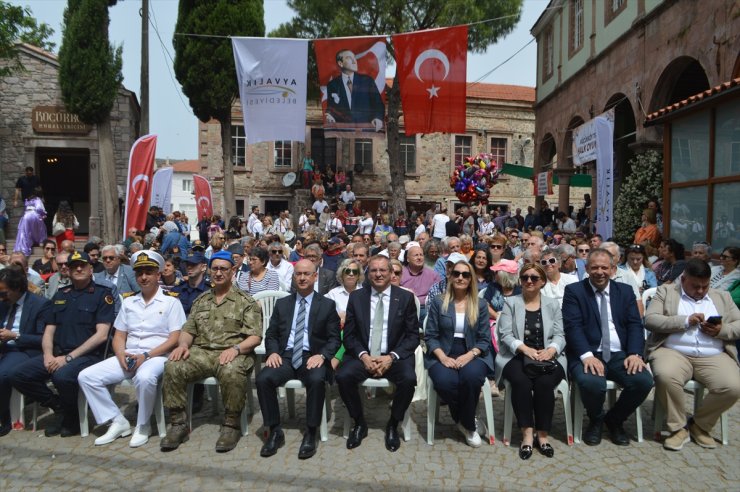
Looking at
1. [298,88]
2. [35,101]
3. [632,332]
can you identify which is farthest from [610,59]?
[35,101]

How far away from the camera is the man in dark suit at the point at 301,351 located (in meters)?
4.30

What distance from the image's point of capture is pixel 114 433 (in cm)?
442

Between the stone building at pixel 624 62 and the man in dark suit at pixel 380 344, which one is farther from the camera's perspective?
the stone building at pixel 624 62

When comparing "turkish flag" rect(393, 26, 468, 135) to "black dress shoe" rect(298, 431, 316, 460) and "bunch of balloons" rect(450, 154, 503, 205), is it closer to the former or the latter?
"bunch of balloons" rect(450, 154, 503, 205)

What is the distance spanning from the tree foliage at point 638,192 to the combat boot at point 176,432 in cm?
920

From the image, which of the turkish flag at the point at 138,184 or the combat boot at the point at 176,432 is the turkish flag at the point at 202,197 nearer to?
the turkish flag at the point at 138,184

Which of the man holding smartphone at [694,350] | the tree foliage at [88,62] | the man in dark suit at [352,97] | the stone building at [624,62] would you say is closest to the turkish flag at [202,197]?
the tree foliage at [88,62]

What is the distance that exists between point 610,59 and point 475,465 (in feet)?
43.0

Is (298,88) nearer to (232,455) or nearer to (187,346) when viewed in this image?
(187,346)

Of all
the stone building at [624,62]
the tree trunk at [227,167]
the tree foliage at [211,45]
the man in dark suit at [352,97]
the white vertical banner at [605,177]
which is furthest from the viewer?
the tree trunk at [227,167]

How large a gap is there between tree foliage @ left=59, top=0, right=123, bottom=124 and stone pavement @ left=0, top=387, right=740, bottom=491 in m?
12.6

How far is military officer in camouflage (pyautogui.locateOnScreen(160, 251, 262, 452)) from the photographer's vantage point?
4.36 metres

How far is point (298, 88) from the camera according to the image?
1188 cm

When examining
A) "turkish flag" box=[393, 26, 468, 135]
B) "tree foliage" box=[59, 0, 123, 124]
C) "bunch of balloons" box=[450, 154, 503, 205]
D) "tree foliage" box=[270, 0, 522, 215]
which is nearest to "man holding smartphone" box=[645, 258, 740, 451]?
"turkish flag" box=[393, 26, 468, 135]
